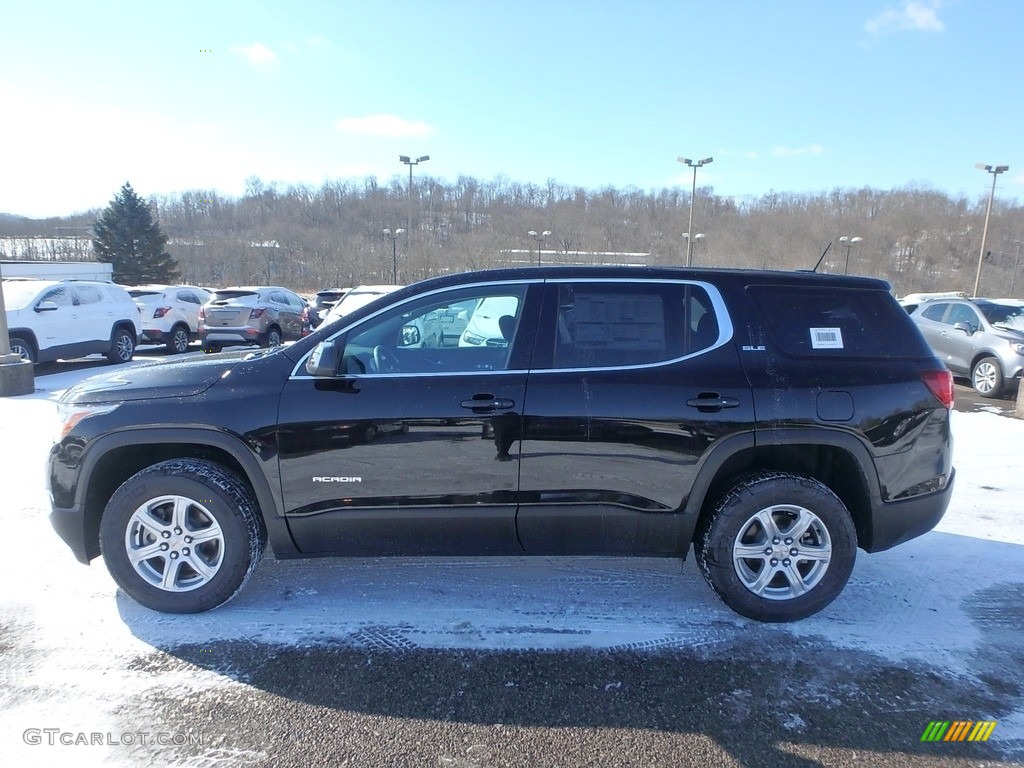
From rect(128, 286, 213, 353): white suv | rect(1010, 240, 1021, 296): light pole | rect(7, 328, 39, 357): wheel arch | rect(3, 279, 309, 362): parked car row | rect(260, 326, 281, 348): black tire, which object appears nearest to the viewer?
rect(7, 328, 39, 357): wheel arch

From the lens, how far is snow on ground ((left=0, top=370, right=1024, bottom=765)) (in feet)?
10.1

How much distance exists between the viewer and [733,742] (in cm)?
256

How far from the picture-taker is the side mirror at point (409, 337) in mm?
3451

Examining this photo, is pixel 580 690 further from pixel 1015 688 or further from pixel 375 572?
pixel 1015 688

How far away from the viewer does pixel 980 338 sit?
11039 mm

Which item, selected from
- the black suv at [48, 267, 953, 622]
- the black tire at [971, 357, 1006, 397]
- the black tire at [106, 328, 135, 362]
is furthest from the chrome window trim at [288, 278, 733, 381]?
the black tire at [106, 328, 135, 362]

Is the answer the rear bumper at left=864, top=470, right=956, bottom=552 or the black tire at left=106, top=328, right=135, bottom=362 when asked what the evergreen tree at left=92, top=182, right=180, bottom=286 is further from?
the rear bumper at left=864, top=470, right=956, bottom=552

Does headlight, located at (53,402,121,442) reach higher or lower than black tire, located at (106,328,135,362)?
higher

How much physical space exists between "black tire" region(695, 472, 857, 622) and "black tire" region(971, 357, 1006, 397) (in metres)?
9.54

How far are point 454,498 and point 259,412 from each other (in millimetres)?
1080

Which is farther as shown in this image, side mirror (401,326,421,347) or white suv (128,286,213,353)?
white suv (128,286,213,353)
